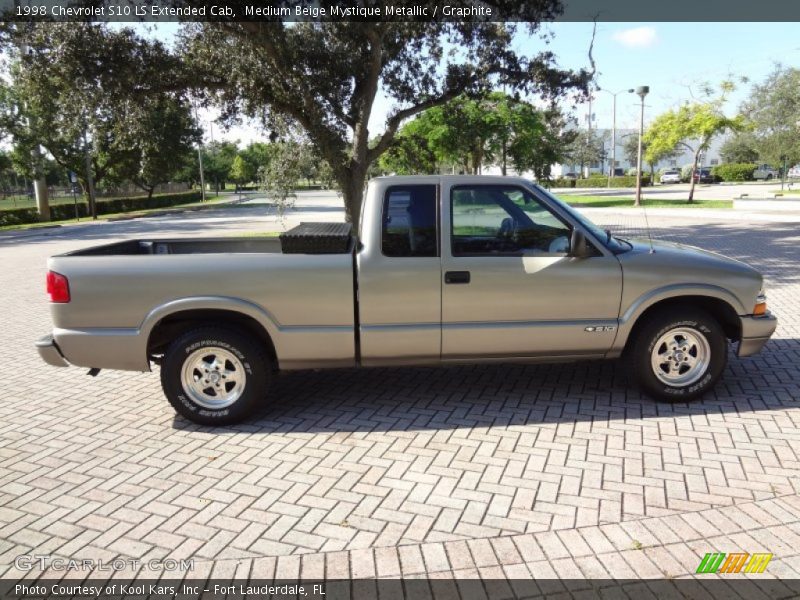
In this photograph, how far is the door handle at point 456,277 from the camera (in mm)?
4629

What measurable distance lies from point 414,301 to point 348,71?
36.6ft

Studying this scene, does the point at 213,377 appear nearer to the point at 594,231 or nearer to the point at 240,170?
the point at 594,231

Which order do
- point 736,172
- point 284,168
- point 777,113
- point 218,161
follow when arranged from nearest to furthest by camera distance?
point 284,168, point 777,113, point 736,172, point 218,161

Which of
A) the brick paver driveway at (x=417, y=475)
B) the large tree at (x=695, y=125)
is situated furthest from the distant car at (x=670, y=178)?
the brick paver driveway at (x=417, y=475)

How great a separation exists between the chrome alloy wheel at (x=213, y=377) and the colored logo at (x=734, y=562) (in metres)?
3.34

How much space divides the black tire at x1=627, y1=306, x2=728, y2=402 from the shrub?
6867cm

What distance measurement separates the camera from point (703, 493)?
361 cm

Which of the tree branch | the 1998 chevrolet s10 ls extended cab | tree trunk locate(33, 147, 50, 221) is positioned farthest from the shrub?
the 1998 chevrolet s10 ls extended cab

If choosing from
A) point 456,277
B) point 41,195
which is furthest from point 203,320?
point 41,195

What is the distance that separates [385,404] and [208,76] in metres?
11.1

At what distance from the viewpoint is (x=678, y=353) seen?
4.95m

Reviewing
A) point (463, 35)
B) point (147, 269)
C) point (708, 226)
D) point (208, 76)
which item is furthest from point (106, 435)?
point (708, 226)

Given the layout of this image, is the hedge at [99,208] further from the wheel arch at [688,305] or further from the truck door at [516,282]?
the wheel arch at [688,305]

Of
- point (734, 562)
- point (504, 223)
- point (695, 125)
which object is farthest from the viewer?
point (695, 125)
